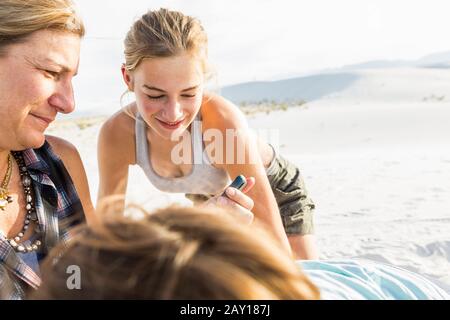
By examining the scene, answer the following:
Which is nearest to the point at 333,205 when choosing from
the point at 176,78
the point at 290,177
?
the point at 290,177

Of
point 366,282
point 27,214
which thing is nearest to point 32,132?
point 27,214

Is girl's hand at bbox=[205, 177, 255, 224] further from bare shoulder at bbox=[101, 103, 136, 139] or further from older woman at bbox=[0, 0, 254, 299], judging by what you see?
bare shoulder at bbox=[101, 103, 136, 139]

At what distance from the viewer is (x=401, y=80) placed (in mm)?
28875

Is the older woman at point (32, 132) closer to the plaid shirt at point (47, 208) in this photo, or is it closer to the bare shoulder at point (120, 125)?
the plaid shirt at point (47, 208)

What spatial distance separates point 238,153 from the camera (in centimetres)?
226

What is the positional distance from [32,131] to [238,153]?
81 cm

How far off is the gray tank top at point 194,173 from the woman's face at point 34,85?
764 millimetres

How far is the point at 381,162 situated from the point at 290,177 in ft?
15.8

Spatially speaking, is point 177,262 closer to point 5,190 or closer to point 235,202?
point 235,202

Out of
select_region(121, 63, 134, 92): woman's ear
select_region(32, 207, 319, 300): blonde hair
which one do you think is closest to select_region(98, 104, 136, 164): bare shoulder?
select_region(121, 63, 134, 92): woman's ear

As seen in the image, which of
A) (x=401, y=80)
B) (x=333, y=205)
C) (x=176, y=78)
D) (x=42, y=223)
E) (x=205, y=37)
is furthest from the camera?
(x=401, y=80)

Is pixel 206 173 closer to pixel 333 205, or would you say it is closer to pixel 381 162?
pixel 333 205

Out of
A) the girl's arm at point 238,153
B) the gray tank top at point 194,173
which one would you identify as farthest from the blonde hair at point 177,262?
the gray tank top at point 194,173

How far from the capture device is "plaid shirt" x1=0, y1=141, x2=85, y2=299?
5.24 ft
